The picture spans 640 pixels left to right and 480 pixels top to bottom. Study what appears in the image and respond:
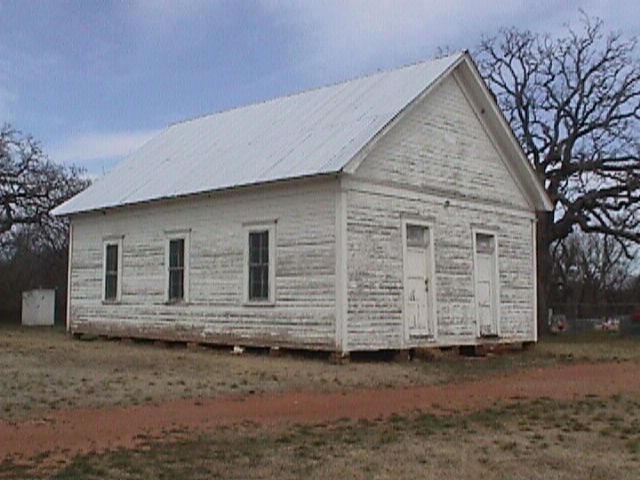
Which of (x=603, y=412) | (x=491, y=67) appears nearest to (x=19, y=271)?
(x=491, y=67)

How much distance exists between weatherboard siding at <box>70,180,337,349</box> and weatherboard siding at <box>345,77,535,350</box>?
2.58 ft

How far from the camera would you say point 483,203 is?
2173cm

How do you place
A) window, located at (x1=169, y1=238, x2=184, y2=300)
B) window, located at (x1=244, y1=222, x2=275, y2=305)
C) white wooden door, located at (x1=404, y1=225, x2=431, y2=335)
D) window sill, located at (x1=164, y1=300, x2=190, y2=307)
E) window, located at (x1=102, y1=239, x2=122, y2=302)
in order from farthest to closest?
window, located at (x1=102, y1=239, x2=122, y2=302) < window, located at (x1=169, y1=238, x2=184, y2=300) < window sill, located at (x1=164, y1=300, x2=190, y2=307) < white wooden door, located at (x1=404, y1=225, x2=431, y2=335) < window, located at (x1=244, y1=222, x2=275, y2=305)

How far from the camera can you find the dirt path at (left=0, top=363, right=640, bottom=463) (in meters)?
8.81

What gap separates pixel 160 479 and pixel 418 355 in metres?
12.7

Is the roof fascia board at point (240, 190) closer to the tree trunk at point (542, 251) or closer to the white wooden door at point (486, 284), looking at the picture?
the white wooden door at point (486, 284)

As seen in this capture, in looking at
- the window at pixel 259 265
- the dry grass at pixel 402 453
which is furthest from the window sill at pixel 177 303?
the dry grass at pixel 402 453

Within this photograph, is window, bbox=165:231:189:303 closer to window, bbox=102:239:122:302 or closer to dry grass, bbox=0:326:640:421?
dry grass, bbox=0:326:640:421

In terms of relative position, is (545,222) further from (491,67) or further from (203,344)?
(203,344)

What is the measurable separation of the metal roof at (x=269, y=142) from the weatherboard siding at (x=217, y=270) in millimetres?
423

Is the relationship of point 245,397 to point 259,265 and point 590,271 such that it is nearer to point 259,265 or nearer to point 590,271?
point 259,265

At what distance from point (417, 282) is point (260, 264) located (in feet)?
11.3

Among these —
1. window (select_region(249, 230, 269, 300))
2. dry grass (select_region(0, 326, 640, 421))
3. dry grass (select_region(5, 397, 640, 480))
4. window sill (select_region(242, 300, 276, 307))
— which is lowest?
dry grass (select_region(5, 397, 640, 480))

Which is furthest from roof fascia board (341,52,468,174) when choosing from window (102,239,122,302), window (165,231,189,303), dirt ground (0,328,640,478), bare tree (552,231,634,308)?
bare tree (552,231,634,308)
